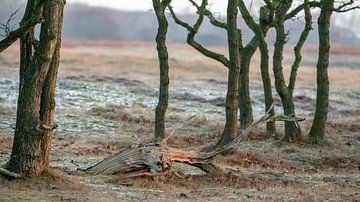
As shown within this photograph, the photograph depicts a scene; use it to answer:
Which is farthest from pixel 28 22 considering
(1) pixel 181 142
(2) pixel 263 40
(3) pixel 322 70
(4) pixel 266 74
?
(4) pixel 266 74

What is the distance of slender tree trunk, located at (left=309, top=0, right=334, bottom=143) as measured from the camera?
26.5 m

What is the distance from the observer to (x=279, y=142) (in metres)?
27.2

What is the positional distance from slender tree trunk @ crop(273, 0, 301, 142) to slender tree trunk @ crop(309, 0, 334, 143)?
0.83 metres

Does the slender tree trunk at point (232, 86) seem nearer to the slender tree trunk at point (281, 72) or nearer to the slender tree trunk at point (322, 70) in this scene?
the slender tree trunk at point (281, 72)

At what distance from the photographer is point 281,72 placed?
27672 millimetres

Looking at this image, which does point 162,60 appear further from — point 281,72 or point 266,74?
point 266,74

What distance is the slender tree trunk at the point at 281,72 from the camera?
27.5 m

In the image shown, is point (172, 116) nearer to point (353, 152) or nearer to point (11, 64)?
point (353, 152)

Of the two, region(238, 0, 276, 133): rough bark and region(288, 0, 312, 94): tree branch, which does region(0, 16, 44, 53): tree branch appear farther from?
region(288, 0, 312, 94): tree branch

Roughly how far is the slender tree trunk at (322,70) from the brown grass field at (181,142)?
82 centimetres

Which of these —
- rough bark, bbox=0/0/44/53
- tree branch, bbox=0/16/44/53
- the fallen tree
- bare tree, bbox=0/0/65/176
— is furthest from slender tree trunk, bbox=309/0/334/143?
tree branch, bbox=0/16/44/53

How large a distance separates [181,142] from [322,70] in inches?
248

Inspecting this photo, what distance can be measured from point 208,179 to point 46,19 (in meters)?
6.28

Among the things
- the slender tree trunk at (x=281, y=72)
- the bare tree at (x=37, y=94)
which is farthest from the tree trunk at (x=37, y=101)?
the slender tree trunk at (x=281, y=72)
